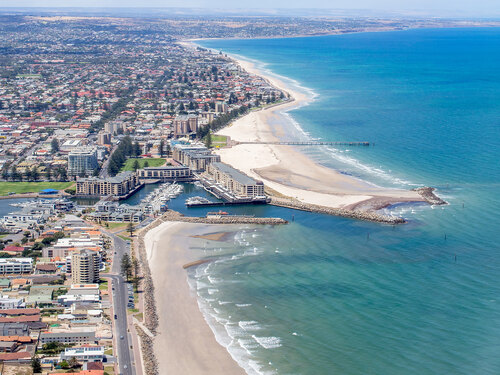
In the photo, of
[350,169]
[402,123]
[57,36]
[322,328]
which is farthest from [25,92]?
[57,36]

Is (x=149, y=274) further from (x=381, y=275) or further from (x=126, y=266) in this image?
(x=381, y=275)

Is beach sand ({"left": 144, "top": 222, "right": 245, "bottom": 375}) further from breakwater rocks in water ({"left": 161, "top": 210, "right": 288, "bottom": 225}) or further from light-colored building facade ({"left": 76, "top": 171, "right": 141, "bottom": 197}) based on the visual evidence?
light-colored building facade ({"left": 76, "top": 171, "right": 141, "bottom": 197})

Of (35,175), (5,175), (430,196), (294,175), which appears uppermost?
(430,196)

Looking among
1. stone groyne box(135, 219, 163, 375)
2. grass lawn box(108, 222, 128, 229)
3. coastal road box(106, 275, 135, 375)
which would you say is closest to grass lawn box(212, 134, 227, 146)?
grass lawn box(108, 222, 128, 229)

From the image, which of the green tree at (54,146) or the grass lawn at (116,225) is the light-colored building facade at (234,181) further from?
the green tree at (54,146)

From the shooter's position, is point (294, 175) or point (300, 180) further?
point (294, 175)

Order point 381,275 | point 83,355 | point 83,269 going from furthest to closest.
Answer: point 381,275 → point 83,269 → point 83,355

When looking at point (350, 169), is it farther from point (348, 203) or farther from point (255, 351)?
point (255, 351)

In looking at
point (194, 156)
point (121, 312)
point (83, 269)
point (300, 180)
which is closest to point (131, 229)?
point (83, 269)
